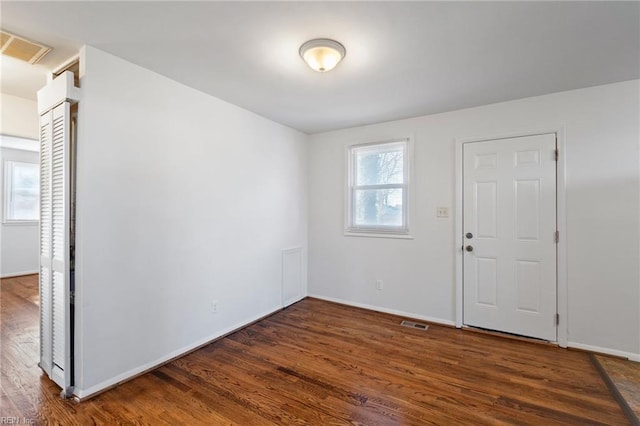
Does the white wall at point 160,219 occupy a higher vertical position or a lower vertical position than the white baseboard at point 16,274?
higher

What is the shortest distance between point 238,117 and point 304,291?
2.61 meters

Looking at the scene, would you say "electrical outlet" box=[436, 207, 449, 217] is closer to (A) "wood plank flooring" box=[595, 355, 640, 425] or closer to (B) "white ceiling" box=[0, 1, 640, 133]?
(B) "white ceiling" box=[0, 1, 640, 133]

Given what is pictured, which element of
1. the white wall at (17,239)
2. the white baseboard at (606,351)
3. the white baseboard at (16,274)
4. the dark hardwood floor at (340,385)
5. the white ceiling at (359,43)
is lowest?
the dark hardwood floor at (340,385)

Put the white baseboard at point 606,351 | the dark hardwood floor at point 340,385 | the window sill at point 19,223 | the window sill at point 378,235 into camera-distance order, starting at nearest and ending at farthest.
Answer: the dark hardwood floor at point 340,385 → the white baseboard at point 606,351 → the window sill at point 378,235 → the window sill at point 19,223

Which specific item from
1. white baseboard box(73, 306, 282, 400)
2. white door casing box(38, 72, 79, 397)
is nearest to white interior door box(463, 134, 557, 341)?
white baseboard box(73, 306, 282, 400)

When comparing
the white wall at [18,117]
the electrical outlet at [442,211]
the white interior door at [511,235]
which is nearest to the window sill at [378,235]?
the electrical outlet at [442,211]

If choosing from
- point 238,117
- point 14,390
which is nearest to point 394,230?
point 238,117

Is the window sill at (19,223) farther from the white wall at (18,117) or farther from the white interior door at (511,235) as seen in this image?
the white interior door at (511,235)

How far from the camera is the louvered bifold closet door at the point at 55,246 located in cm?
199

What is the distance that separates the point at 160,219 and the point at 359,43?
2107 mm

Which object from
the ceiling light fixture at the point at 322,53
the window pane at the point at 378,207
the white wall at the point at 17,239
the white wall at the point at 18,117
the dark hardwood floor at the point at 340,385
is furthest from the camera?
the white wall at the point at 17,239

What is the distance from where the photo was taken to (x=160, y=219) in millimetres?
2449

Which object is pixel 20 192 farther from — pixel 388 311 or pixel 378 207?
pixel 388 311

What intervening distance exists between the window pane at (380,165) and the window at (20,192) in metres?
6.19
